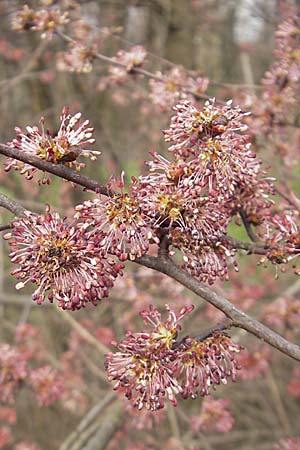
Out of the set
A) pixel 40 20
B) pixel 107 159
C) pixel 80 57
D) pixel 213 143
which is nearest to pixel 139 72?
pixel 80 57

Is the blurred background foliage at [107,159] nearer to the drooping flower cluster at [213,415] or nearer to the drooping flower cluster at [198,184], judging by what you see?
the drooping flower cluster at [213,415]

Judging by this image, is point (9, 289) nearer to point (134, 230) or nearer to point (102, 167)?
point (102, 167)

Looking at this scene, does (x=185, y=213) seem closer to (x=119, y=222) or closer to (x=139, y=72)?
(x=119, y=222)

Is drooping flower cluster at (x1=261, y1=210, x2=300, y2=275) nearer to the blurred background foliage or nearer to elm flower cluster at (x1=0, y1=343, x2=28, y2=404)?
elm flower cluster at (x1=0, y1=343, x2=28, y2=404)

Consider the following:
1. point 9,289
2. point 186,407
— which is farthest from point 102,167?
point 186,407

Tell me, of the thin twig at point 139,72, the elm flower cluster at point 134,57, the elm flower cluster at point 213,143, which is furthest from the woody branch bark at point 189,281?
the elm flower cluster at point 134,57
